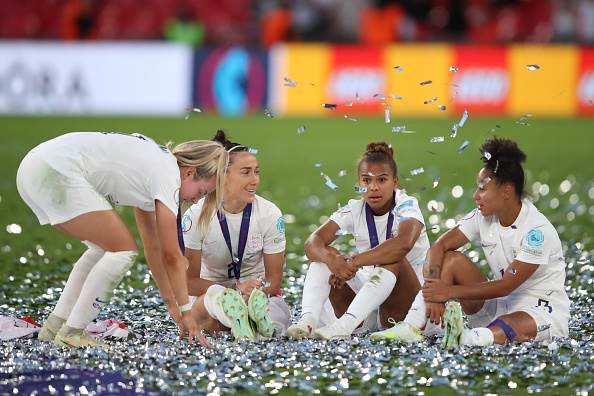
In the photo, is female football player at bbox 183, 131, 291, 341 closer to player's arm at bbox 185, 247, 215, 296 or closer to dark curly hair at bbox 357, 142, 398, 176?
player's arm at bbox 185, 247, 215, 296

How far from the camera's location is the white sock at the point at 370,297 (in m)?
6.57

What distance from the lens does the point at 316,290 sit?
6758 millimetres

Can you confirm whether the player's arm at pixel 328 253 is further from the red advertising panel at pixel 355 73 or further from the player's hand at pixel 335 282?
the red advertising panel at pixel 355 73

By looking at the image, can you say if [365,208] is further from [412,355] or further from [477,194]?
[412,355]

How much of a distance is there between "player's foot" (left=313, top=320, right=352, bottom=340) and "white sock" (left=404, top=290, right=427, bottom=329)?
0.38m

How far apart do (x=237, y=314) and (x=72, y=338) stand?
976mm

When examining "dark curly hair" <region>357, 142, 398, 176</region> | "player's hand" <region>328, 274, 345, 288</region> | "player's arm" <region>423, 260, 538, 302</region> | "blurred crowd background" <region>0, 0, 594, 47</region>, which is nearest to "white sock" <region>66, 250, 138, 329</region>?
"player's hand" <region>328, 274, 345, 288</region>

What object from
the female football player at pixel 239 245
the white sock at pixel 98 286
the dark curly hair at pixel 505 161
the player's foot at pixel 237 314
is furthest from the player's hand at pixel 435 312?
the white sock at pixel 98 286

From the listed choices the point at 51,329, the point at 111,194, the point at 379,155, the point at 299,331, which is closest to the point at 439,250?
the point at 379,155

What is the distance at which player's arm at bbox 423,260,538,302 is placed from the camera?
6363mm

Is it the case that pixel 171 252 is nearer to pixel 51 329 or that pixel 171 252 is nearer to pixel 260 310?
pixel 260 310

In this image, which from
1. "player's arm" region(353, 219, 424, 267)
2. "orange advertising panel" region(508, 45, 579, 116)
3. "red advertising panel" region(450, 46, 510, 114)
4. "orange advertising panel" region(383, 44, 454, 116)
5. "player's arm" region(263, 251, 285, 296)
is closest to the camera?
"player's arm" region(353, 219, 424, 267)

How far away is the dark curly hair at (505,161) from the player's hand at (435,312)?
0.84m

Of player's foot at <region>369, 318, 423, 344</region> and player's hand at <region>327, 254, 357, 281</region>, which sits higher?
player's hand at <region>327, 254, 357, 281</region>
